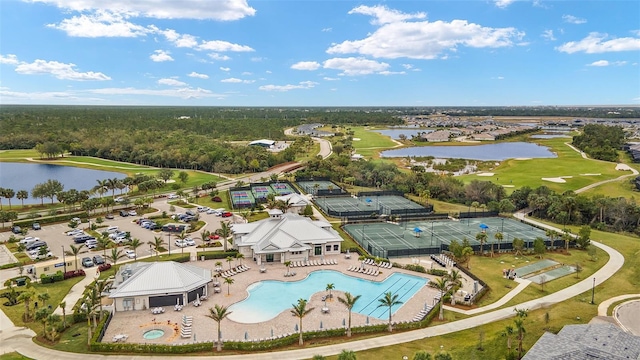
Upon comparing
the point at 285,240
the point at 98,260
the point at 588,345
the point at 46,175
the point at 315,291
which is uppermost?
the point at 588,345

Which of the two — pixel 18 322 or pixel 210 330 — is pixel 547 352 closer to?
pixel 210 330

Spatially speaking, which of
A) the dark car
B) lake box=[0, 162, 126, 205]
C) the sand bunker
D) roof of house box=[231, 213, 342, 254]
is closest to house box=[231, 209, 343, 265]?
roof of house box=[231, 213, 342, 254]

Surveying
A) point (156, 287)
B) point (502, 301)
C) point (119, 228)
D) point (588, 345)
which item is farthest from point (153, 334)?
point (119, 228)

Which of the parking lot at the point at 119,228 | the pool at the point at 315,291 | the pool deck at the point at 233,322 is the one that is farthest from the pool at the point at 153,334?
the parking lot at the point at 119,228

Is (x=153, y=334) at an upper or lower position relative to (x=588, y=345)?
lower

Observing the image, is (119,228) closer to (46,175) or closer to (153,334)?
(153,334)

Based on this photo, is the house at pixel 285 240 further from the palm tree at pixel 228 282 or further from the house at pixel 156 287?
the house at pixel 156 287
